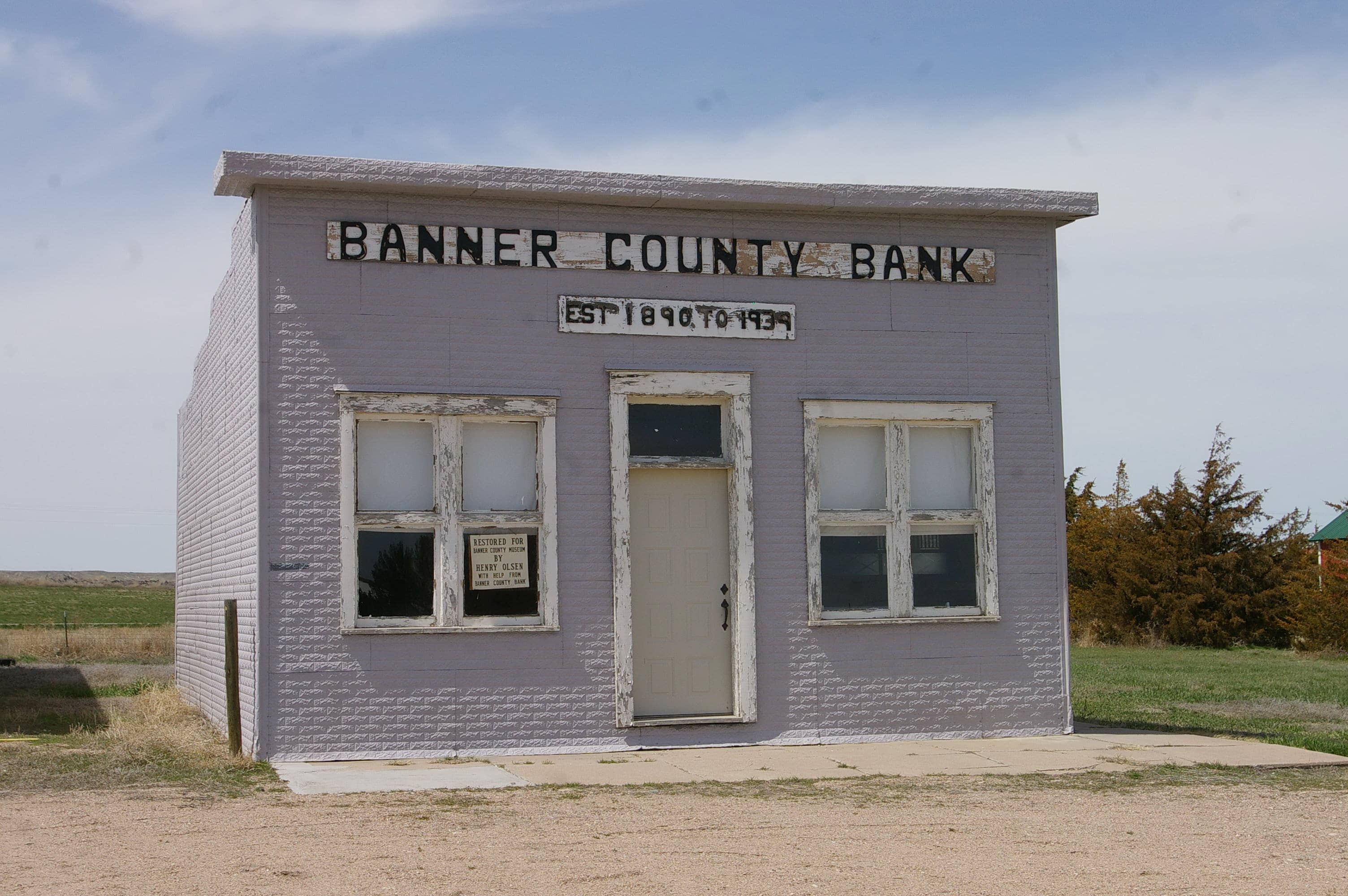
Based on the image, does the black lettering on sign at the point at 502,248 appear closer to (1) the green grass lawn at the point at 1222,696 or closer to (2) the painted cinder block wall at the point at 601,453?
(2) the painted cinder block wall at the point at 601,453

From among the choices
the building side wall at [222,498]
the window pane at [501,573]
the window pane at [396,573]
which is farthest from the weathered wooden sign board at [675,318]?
the building side wall at [222,498]

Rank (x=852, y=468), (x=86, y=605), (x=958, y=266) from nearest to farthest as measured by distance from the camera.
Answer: (x=852, y=468) < (x=958, y=266) < (x=86, y=605)

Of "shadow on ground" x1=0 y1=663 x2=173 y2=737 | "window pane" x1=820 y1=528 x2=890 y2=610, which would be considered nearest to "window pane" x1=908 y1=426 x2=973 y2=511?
"window pane" x1=820 y1=528 x2=890 y2=610

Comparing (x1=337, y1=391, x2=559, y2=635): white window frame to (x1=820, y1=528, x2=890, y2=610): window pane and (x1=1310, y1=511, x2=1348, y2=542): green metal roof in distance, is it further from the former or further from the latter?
(x1=1310, y1=511, x2=1348, y2=542): green metal roof in distance

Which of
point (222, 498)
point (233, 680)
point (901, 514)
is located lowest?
point (233, 680)

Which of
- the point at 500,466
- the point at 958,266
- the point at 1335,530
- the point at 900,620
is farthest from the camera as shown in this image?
the point at 1335,530

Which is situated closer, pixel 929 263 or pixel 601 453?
pixel 601 453

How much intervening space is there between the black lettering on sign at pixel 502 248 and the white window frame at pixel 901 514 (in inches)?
→ 101

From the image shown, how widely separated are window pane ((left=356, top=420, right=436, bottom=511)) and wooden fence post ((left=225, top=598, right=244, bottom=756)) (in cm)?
142

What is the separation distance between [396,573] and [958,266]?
17.2 ft

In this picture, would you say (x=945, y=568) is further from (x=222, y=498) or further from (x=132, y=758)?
(x=132, y=758)

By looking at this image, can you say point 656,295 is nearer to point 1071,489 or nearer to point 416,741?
point 416,741

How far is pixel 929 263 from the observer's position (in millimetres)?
12344

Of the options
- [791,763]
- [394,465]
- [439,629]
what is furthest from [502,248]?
[791,763]
